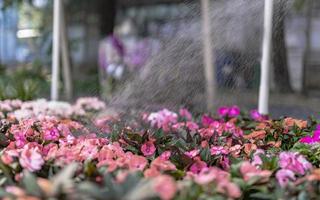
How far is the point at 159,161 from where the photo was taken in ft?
8.21

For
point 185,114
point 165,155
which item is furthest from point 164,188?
point 185,114

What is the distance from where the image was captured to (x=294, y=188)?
2184mm

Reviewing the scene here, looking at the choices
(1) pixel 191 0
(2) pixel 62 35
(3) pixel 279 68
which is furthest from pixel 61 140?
(3) pixel 279 68

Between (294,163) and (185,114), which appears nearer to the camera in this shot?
(294,163)

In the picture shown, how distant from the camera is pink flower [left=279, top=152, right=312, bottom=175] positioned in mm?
2439

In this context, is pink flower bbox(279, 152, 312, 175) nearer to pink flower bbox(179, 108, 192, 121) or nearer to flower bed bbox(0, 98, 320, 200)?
flower bed bbox(0, 98, 320, 200)

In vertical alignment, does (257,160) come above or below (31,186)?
below

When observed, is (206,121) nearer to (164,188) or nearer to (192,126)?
(192,126)

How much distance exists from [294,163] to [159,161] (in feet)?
1.87

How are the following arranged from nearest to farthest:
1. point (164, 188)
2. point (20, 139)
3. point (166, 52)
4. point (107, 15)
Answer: point (164, 188) < point (20, 139) < point (166, 52) < point (107, 15)

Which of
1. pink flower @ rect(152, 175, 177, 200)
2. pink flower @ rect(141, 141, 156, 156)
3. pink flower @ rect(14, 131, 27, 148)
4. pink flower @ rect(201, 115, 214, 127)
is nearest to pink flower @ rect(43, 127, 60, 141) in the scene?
pink flower @ rect(14, 131, 27, 148)

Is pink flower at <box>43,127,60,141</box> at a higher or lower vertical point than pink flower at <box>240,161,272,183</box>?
lower

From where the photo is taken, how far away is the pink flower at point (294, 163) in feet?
8.00

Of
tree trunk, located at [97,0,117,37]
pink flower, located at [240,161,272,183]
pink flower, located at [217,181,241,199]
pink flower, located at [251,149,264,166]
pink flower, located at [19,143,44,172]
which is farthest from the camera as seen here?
tree trunk, located at [97,0,117,37]
